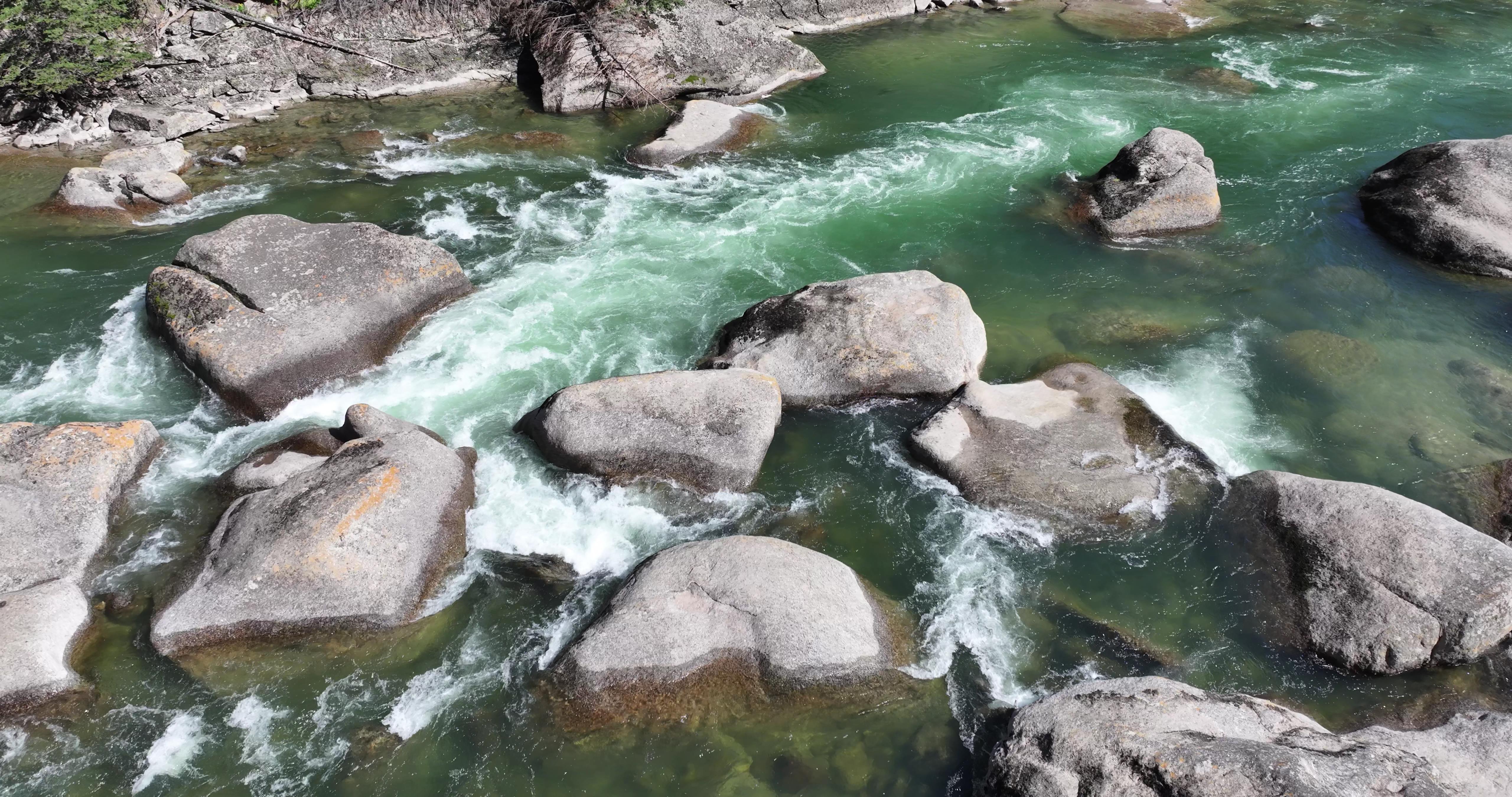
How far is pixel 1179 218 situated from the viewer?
49.1 feet

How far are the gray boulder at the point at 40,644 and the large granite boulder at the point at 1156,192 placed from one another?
14.8 meters

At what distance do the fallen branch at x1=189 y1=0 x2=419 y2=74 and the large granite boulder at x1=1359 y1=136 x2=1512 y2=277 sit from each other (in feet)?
65.2

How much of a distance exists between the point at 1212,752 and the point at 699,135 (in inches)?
565

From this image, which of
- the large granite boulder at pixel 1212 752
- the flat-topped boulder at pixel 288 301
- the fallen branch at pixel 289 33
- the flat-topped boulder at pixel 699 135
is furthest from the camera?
the fallen branch at pixel 289 33

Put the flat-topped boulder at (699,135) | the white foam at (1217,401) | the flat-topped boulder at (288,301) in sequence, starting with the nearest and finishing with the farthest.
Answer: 1. the white foam at (1217,401)
2. the flat-topped boulder at (288,301)
3. the flat-topped boulder at (699,135)

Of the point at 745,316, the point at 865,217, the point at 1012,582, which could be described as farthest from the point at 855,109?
the point at 1012,582

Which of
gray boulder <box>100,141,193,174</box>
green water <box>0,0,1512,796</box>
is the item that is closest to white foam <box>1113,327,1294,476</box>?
green water <box>0,0,1512,796</box>

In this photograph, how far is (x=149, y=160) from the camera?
16219mm

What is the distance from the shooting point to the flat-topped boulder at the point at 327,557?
27.2 ft

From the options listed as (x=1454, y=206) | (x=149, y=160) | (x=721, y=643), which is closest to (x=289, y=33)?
(x=149, y=160)

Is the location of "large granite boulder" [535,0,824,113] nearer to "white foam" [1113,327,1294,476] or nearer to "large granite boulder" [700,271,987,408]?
"large granite boulder" [700,271,987,408]

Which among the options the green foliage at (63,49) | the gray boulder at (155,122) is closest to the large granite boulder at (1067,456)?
the gray boulder at (155,122)

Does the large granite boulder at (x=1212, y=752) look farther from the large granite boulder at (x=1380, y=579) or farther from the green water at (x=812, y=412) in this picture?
the large granite boulder at (x=1380, y=579)

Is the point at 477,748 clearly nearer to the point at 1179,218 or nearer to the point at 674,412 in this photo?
the point at 674,412
